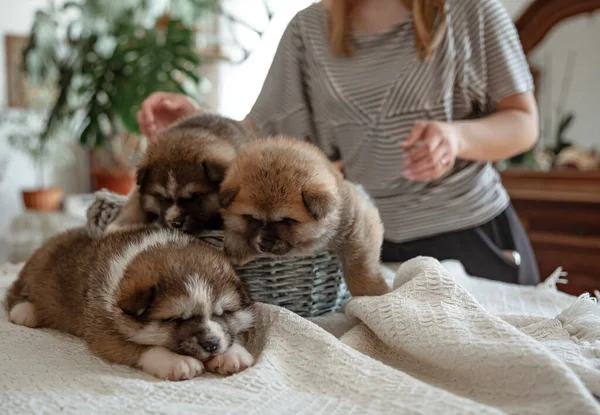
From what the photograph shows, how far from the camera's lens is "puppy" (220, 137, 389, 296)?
1.17 meters

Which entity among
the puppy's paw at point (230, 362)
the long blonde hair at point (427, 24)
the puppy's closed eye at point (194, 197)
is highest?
the long blonde hair at point (427, 24)

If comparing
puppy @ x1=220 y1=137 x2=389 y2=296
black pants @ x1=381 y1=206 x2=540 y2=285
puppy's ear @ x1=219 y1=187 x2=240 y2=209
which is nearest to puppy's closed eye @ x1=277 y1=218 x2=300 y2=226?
puppy @ x1=220 y1=137 x2=389 y2=296

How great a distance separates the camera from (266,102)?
1994mm

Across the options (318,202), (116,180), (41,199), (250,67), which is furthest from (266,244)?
(250,67)

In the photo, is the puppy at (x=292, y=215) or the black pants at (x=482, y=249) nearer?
the puppy at (x=292, y=215)

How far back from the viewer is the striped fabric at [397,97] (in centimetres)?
175

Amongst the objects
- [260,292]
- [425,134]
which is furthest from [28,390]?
[425,134]

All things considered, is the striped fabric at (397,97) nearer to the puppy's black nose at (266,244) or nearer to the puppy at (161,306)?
the puppy's black nose at (266,244)

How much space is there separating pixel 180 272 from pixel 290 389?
296 mm

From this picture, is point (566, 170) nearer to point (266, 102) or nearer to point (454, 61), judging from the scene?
point (454, 61)

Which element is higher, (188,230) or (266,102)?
(266,102)

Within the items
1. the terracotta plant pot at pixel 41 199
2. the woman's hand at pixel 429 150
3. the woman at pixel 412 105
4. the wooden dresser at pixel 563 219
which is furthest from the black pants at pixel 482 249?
the terracotta plant pot at pixel 41 199

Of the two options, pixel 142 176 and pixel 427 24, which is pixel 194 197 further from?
pixel 427 24

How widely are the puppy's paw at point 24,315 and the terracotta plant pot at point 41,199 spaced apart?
124 inches
